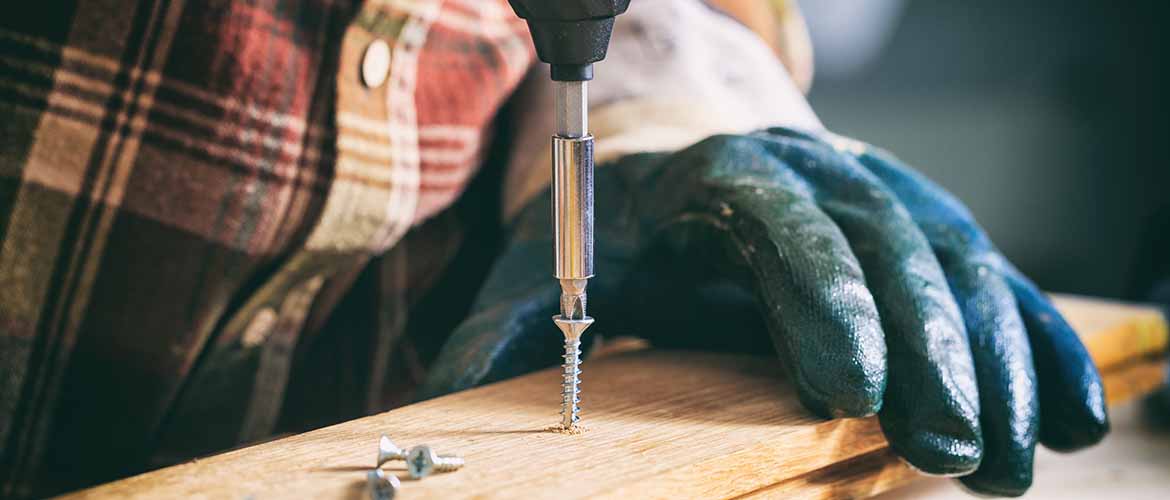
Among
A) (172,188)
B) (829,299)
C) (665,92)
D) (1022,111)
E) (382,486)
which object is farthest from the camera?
(1022,111)

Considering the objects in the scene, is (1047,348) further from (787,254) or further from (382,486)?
(382,486)

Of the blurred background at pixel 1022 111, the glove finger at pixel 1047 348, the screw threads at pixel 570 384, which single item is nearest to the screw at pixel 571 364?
the screw threads at pixel 570 384

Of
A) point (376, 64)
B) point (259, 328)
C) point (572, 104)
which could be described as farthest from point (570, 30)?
point (259, 328)

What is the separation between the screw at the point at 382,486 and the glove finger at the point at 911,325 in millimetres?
226

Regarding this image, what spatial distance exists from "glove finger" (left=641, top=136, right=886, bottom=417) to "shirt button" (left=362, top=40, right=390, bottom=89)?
0.17m

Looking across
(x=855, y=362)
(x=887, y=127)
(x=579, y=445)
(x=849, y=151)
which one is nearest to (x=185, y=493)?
(x=579, y=445)

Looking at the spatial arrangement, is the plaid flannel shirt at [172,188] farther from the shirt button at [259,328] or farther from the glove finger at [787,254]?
the glove finger at [787,254]

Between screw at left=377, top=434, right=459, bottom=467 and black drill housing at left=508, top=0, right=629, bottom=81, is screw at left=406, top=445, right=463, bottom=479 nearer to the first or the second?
screw at left=377, top=434, right=459, bottom=467

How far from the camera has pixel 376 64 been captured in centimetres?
62

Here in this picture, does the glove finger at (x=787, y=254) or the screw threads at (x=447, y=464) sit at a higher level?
the glove finger at (x=787, y=254)

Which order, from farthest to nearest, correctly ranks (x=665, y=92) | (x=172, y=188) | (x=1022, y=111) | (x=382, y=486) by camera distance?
1. (x=1022, y=111)
2. (x=665, y=92)
3. (x=172, y=188)
4. (x=382, y=486)

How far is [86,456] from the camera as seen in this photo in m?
0.63

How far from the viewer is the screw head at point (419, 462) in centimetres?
39

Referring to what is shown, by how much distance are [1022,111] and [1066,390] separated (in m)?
1.15
